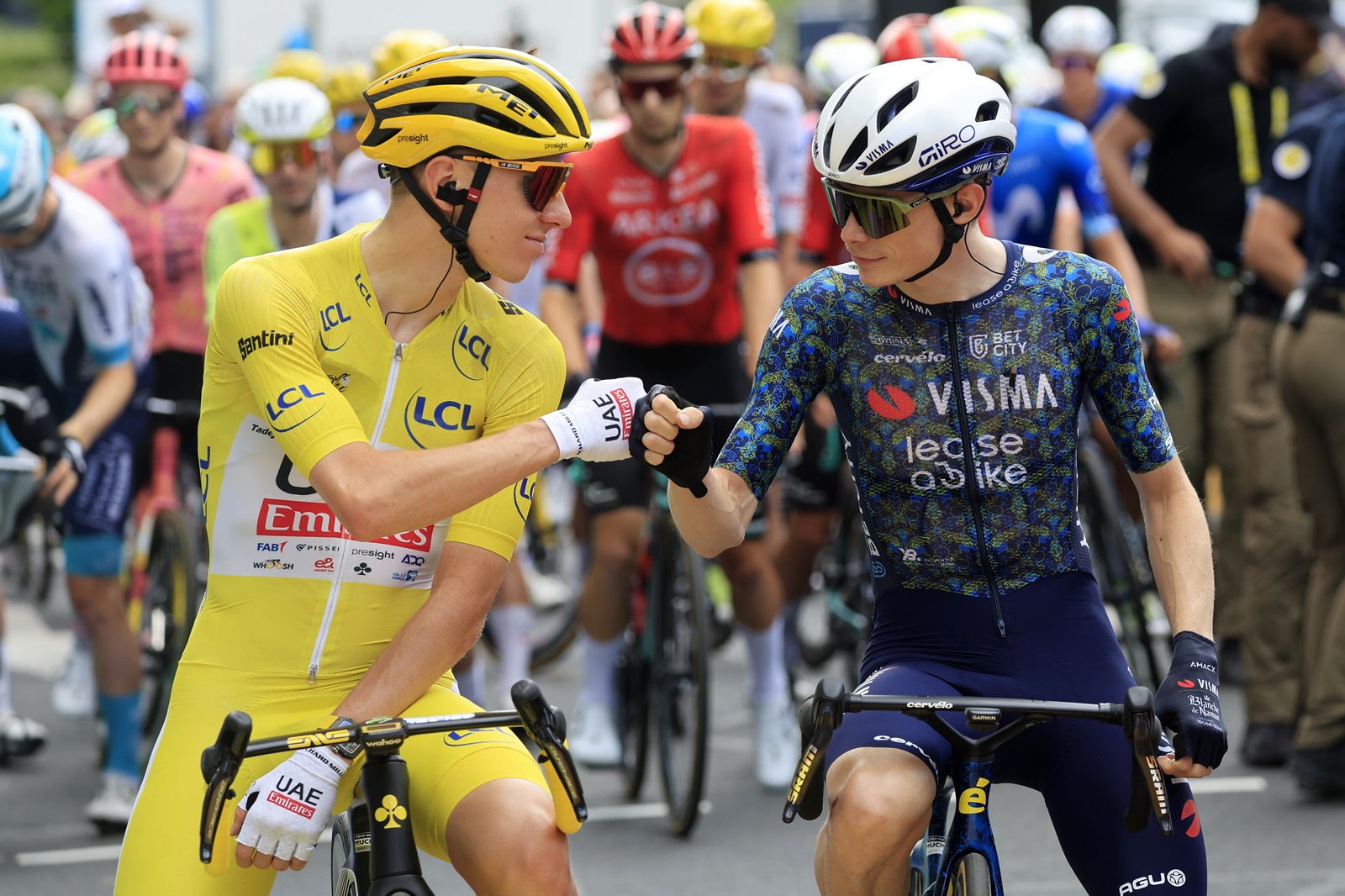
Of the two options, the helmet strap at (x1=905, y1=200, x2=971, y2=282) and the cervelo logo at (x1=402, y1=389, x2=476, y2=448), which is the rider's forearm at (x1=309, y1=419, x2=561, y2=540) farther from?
the helmet strap at (x1=905, y1=200, x2=971, y2=282)

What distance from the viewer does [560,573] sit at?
10680 millimetres

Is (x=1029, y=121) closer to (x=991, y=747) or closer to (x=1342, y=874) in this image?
(x=1342, y=874)

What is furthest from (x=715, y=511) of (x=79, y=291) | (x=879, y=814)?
(x=79, y=291)

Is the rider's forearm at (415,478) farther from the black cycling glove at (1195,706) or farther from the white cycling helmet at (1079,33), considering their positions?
the white cycling helmet at (1079,33)

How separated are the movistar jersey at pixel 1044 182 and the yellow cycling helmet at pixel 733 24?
4.89 feet

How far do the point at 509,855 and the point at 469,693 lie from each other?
4158 millimetres

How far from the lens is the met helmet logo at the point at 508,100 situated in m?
3.34

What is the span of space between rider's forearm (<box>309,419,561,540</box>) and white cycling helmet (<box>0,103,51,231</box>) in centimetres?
320

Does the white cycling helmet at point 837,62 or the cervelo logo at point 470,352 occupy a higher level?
the white cycling helmet at point 837,62

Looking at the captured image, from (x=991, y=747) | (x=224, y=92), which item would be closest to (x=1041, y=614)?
(x=991, y=747)

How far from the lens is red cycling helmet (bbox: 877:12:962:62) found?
763 cm

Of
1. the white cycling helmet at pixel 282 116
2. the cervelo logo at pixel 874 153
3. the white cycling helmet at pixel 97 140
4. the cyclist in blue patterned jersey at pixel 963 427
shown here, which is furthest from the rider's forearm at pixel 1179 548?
the white cycling helmet at pixel 97 140

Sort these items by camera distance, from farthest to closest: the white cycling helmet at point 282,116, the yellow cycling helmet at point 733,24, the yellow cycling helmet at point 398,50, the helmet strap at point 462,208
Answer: the yellow cycling helmet at point 733,24 < the yellow cycling helmet at point 398,50 < the white cycling helmet at point 282,116 < the helmet strap at point 462,208

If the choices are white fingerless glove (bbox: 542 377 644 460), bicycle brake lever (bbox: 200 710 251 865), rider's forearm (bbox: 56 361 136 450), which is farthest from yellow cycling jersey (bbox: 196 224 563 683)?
rider's forearm (bbox: 56 361 136 450)
